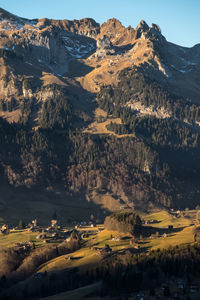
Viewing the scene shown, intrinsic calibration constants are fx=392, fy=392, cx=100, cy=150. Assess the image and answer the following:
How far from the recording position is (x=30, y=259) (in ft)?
586

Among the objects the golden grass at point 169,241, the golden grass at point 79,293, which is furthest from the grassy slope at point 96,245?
the golden grass at point 79,293

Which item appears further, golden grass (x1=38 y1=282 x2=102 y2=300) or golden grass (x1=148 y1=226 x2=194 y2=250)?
golden grass (x1=148 y1=226 x2=194 y2=250)

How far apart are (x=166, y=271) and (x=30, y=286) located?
5283 cm

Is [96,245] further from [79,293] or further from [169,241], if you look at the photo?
[79,293]

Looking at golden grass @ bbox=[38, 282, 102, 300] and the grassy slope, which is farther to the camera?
the grassy slope

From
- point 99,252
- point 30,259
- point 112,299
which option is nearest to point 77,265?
point 99,252

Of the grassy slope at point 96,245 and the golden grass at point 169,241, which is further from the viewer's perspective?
the golden grass at point 169,241

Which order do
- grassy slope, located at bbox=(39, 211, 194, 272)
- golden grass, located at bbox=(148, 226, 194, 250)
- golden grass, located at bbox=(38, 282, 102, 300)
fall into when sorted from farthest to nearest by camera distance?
golden grass, located at bbox=(148, 226, 194, 250) → grassy slope, located at bbox=(39, 211, 194, 272) → golden grass, located at bbox=(38, 282, 102, 300)

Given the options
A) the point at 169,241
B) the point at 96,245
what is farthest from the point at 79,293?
the point at 169,241

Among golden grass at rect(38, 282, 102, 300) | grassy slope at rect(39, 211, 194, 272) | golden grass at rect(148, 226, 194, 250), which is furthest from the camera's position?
golden grass at rect(148, 226, 194, 250)

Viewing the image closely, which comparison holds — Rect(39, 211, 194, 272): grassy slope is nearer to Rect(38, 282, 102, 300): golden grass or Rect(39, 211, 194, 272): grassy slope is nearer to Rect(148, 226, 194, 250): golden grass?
Rect(148, 226, 194, 250): golden grass

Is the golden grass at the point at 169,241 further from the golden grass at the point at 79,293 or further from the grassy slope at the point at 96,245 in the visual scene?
the golden grass at the point at 79,293

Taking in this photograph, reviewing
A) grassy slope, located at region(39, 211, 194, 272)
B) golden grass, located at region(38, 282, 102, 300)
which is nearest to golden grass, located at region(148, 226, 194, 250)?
grassy slope, located at region(39, 211, 194, 272)

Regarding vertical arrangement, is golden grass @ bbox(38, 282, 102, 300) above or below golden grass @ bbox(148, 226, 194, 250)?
below
